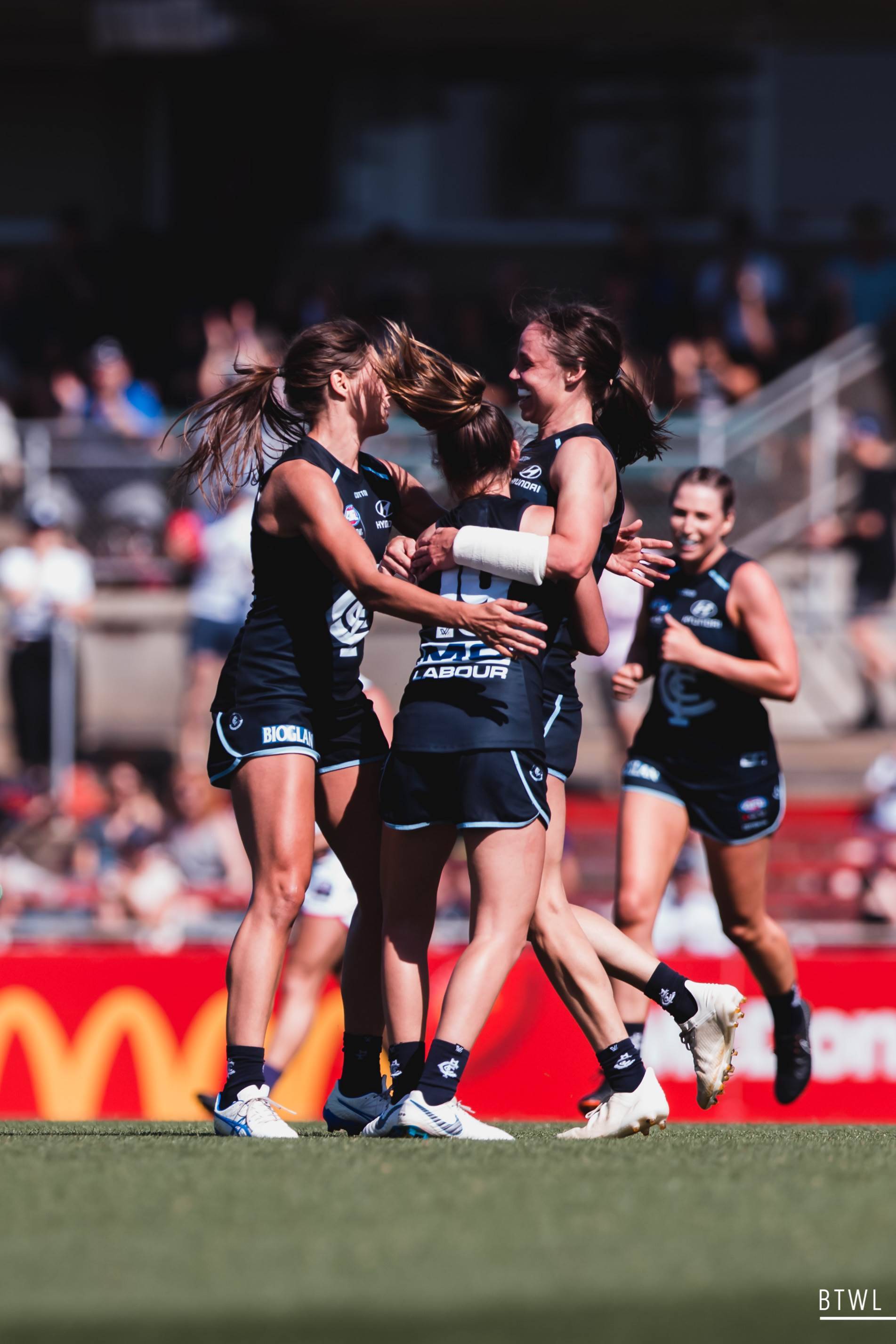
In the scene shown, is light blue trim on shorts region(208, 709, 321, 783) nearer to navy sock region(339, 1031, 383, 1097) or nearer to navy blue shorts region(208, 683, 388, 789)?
navy blue shorts region(208, 683, 388, 789)

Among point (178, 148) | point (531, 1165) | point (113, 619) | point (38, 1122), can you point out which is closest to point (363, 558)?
point (531, 1165)

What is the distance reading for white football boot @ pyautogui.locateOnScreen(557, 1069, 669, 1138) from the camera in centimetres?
503

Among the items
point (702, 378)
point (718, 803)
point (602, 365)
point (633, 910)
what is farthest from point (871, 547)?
point (602, 365)

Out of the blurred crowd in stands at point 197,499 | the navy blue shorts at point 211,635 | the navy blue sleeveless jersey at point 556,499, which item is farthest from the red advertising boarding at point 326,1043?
the navy blue sleeveless jersey at point 556,499

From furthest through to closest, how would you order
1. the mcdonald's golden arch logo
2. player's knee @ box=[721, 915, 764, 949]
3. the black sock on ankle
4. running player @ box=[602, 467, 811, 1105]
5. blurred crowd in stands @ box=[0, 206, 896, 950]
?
1. blurred crowd in stands @ box=[0, 206, 896, 950]
2. the mcdonald's golden arch logo
3. player's knee @ box=[721, 915, 764, 949]
4. running player @ box=[602, 467, 811, 1105]
5. the black sock on ankle

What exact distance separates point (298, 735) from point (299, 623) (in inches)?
13.0

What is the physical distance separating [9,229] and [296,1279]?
18.3 meters

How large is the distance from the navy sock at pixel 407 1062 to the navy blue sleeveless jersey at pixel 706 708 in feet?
6.32

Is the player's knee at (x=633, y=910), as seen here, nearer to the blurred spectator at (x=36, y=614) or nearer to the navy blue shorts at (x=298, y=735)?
the navy blue shorts at (x=298, y=735)

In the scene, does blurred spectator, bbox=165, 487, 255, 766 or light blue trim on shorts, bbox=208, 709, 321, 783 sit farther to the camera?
blurred spectator, bbox=165, 487, 255, 766

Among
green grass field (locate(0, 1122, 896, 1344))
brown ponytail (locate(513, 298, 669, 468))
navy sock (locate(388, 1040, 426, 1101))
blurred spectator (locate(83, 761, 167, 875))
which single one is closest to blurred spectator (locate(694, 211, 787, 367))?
blurred spectator (locate(83, 761, 167, 875))

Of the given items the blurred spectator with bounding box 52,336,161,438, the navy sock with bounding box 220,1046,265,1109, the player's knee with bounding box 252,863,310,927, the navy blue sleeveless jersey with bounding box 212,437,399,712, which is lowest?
the navy sock with bounding box 220,1046,265,1109

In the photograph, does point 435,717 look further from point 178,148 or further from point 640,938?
point 178,148

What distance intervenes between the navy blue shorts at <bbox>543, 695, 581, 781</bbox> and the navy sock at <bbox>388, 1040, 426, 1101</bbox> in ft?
2.87
